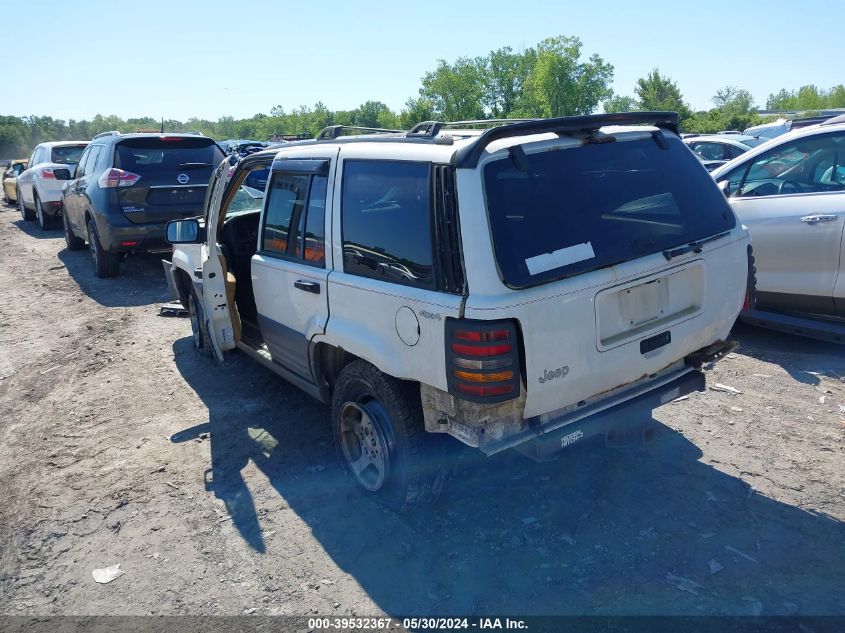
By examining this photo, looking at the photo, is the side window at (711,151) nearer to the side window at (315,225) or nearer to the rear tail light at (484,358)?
the side window at (315,225)

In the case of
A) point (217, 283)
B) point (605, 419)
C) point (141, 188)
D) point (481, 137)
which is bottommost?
point (605, 419)

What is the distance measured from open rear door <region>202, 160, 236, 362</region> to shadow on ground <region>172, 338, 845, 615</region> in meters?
0.94

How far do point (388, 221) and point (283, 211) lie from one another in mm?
1236

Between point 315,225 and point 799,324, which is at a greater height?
point 315,225

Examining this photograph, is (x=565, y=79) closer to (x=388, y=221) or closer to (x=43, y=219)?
(x=43, y=219)

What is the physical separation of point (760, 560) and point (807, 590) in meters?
0.26

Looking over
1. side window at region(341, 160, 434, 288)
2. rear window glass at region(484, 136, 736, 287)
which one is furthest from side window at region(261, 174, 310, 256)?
rear window glass at region(484, 136, 736, 287)

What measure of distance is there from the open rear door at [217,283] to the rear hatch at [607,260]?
2.75 metres

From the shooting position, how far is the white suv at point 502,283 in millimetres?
3062

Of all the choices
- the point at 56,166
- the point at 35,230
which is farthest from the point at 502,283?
the point at 35,230

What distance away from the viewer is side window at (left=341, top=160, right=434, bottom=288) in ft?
10.9

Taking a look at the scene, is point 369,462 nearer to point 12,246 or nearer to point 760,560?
point 760,560

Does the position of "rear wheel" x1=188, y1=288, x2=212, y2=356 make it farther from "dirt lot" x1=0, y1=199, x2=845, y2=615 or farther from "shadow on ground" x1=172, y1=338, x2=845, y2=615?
"shadow on ground" x1=172, y1=338, x2=845, y2=615

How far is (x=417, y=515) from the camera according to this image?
388 cm
